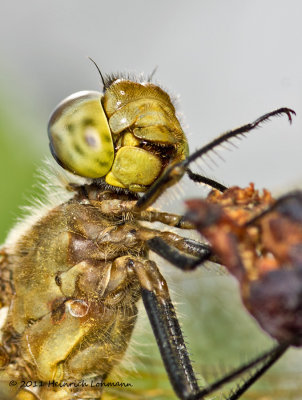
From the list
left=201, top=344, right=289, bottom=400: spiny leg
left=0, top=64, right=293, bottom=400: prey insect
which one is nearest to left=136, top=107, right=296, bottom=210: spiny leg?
Result: left=0, top=64, right=293, bottom=400: prey insect

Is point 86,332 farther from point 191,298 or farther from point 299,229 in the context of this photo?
point 191,298

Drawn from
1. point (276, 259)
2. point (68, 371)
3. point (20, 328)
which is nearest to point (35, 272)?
point (20, 328)

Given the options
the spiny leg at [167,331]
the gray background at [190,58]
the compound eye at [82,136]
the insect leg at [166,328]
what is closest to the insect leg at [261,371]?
the spiny leg at [167,331]

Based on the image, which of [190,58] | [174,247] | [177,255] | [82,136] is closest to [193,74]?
[190,58]

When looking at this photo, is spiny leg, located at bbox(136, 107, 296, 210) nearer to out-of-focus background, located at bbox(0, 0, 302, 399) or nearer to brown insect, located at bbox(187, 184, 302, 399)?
brown insect, located at bbox(187, 184, 302, 399)

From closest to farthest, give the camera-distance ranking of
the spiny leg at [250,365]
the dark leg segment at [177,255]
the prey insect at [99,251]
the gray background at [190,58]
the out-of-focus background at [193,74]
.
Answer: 1. the spiny leg at [250,365]
2. the dark leg segment at [177,255]
3. the prey insect at [99,251]
4. the out-of-focus background at [193,74]
5. the gray background at [190,58]

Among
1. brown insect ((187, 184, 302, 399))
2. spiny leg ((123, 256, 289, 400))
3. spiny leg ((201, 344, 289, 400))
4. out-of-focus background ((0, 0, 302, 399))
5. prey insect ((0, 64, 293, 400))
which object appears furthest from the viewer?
out-of-focus background ((0, 0, 302, 399))

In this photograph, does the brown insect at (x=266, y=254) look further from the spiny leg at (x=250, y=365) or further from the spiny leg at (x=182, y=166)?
the spiny leg at (x=182, y=166)
